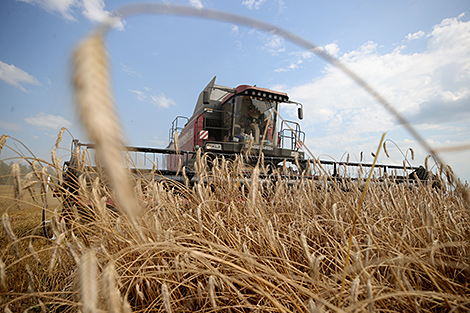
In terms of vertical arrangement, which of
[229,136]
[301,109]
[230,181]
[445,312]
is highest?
[301,109]

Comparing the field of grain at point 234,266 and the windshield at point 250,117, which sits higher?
the windshield at point 250,117

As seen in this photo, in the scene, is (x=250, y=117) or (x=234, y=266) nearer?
(x=234, y=266)

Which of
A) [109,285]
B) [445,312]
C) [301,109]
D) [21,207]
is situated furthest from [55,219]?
[301,109]

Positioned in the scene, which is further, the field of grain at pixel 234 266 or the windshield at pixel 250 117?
the windshield at pixel 250 117

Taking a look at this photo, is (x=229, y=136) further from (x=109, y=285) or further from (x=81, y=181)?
(x=109, y=285)

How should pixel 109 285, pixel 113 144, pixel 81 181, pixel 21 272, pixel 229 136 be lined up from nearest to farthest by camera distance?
pixel 113 144 → pixel 109 285 → pixel 81 181 → pixel 21 272 → pixel 229 136

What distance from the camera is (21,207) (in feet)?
3.25

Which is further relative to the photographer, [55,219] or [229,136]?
[229,136]

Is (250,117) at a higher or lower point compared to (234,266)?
higher

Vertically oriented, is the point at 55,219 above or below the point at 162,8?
below

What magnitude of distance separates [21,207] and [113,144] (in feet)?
3.54

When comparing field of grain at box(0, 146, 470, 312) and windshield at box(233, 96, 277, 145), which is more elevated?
windshield at box(233, 96, 277, 145)

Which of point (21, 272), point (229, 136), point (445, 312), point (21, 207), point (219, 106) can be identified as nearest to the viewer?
point (445, 312)

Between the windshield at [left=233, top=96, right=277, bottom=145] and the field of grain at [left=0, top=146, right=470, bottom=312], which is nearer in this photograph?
the field of grain at [left=0, top=146, right=470, bottom=312]
